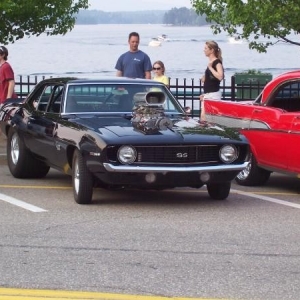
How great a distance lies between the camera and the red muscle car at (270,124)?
43.0 ft

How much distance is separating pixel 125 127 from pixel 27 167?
2688 mm

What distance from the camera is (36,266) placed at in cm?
860

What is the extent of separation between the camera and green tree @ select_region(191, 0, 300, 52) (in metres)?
19.9

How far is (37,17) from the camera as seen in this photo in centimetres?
2125

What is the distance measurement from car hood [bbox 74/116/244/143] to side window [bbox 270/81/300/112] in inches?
58.2

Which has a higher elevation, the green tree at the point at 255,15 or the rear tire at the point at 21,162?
the green tree at the point at 255,15

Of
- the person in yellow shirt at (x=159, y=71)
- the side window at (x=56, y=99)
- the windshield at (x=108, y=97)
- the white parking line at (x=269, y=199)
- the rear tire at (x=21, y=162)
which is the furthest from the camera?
the person in yellow shirt at (x=159, y=71)

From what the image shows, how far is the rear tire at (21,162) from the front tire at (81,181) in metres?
2.25

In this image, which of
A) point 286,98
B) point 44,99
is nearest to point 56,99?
point 44,99

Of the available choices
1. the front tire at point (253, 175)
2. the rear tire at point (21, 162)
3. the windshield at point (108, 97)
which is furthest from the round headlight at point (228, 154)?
the rear tire at point (21, 162)

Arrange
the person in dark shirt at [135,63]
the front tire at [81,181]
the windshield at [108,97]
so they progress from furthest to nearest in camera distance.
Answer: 1. the person in dark shirt at [135,63]
2. the windshield at [108,97]
3. the front tire at [81,181]

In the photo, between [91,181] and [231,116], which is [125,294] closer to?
[91,181]

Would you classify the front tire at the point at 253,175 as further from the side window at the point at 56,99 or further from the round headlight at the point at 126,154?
the round headlight at the point at 126,154

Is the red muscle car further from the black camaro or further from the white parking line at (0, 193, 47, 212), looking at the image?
the white parking line at (0, 193, 47, 212)
